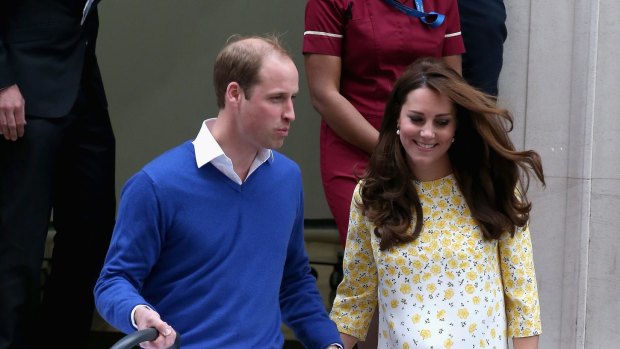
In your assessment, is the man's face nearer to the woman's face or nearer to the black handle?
the woman's face

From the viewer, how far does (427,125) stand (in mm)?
3229

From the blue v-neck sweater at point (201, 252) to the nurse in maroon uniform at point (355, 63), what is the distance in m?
0.85

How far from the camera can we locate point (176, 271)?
9.50 ft

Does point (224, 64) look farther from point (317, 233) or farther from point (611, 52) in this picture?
point (317, 233)

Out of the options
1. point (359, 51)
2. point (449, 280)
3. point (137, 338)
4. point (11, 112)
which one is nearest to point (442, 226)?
point (449, 280)

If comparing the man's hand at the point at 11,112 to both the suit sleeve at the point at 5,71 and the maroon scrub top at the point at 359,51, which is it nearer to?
the suit sleeve at the point at 5,71

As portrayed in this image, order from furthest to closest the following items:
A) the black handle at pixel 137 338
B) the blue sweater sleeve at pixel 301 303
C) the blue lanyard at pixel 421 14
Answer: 1. the blue lanyard at pixel 421 14
2. the blue sweater sleeve at pixel 301 303
3. the black handle at pixel 137 338

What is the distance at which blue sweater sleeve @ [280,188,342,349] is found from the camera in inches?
123

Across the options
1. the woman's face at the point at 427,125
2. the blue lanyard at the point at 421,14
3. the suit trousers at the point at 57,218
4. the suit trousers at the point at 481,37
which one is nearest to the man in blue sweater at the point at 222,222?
the woman's face at the point at 427,125

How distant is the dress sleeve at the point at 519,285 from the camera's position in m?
3.26

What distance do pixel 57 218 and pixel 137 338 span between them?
2063 mm

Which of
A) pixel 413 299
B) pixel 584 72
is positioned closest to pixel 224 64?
pixel 413 299

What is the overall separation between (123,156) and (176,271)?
13.1ft

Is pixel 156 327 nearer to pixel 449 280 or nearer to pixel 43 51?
pixel 449 280
